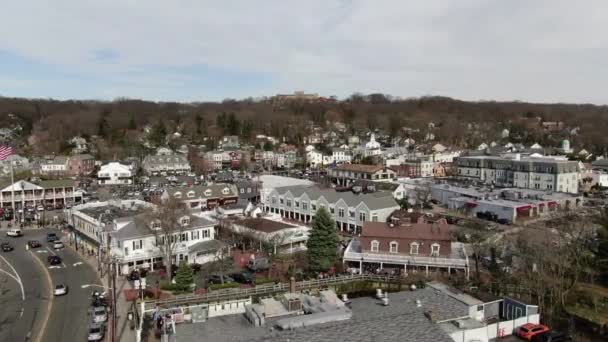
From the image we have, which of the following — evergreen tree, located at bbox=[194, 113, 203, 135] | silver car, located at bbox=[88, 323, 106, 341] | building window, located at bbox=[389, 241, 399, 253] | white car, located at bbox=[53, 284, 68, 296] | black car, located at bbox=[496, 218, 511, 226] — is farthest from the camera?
evergreen tree, located at bbox=[194, 113, 203, 135]

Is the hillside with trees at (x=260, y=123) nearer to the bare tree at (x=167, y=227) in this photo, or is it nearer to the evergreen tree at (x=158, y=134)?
the evergreen tree at (x=158, y=134)

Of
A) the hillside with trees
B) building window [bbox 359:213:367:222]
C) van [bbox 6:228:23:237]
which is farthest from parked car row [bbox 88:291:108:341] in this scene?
the hillside with trees

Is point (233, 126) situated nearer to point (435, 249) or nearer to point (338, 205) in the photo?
point (338, 205)

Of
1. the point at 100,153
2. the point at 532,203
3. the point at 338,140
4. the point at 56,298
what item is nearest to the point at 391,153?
the point at 338,140

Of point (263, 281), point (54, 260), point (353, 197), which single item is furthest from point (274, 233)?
point (54, 260)

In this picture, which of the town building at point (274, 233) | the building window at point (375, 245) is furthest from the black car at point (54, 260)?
the building window at point (375, 245)

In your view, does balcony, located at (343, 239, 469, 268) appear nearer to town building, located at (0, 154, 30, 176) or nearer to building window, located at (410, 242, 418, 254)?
building window, located at (410, 242, 418, 254)
